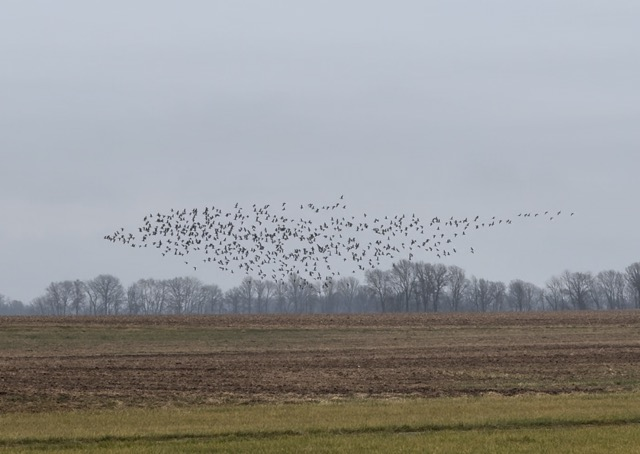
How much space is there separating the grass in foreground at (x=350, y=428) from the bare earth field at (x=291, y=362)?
2.71 metres

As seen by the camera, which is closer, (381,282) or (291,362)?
(291,362)

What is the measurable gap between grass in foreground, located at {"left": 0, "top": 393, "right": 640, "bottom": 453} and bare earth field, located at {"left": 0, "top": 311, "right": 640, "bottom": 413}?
8.89 feet

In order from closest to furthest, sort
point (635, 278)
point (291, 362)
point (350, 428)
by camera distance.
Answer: point (350, 428), point (291, 362), point (635, 278)

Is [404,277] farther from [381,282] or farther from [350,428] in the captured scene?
[350,428]

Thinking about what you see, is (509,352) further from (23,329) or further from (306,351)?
(23,329)

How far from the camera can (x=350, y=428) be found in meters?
18.3

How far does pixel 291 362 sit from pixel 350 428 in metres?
16.2

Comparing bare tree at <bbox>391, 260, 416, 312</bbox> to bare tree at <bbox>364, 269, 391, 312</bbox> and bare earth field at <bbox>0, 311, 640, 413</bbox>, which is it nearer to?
bare tree at <bbox>364, 269, 391, 312</bbox>

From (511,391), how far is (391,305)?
15308 centimetres

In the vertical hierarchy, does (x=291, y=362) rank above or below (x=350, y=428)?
above

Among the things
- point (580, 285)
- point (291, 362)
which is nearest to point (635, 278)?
point (580, 285)

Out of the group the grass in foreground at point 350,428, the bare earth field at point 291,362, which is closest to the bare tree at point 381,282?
the bare earth field at point 291,362

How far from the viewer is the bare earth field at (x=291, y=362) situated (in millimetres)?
25266

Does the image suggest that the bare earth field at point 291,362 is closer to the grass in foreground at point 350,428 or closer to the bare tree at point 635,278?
the grass in foreground at point 350,428
